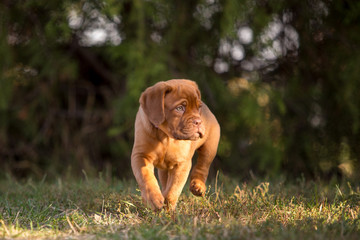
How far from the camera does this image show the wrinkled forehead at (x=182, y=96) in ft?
10.7

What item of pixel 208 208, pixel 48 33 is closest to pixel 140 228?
pixel 208 208

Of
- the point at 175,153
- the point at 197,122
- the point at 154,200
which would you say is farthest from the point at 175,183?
the point at 197,122

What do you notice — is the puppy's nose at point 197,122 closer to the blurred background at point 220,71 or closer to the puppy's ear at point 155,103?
the puppy's ear at point 155,103

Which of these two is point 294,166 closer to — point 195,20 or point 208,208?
point 195,20

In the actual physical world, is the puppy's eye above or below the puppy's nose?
above

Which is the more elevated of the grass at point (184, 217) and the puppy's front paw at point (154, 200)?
the puppy's front paw at point (154, 200)

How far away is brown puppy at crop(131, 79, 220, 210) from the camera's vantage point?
3178 mm

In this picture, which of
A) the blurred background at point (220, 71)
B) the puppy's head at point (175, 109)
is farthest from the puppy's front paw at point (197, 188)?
the blurred background at point (220, 71)

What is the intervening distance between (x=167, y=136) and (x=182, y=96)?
1.08ft

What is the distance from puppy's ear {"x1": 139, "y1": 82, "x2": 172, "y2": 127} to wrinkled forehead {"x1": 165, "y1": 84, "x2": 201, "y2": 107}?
0.04 metres

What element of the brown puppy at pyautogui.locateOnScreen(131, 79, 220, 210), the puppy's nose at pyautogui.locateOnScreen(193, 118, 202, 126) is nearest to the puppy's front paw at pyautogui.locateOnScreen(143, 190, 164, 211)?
the brown puppy at pyautogui.locateOnScreen(131, 79, 220, 210)

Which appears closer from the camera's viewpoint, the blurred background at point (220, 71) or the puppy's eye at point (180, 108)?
the puppy's eye at point (180, 108)

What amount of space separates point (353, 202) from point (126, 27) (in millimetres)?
4223

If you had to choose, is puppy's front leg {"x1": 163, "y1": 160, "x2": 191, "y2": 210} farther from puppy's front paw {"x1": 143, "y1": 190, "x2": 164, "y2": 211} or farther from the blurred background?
the blurred background
